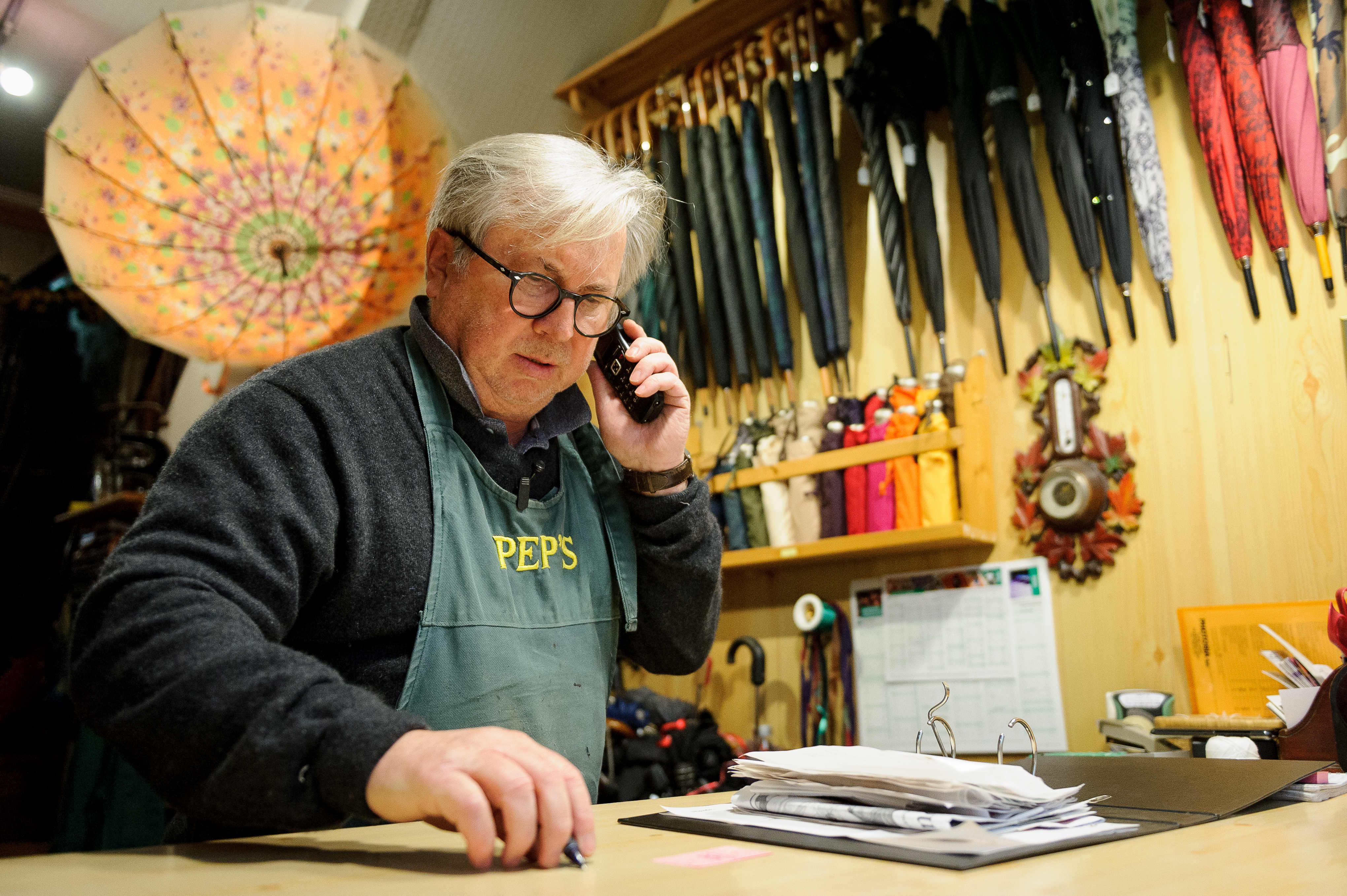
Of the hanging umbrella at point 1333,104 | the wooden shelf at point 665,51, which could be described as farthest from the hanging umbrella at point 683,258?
the hanging umbrella at point 1333,104

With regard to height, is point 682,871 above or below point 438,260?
below

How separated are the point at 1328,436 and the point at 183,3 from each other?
3.78m

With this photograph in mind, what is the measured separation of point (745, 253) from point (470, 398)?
1873mm

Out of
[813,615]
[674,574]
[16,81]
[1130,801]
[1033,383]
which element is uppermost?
[16,81]

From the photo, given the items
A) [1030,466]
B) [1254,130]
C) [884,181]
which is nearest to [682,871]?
[1030,466]

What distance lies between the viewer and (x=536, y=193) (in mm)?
1274

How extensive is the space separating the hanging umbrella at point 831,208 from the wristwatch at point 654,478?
1468 mm

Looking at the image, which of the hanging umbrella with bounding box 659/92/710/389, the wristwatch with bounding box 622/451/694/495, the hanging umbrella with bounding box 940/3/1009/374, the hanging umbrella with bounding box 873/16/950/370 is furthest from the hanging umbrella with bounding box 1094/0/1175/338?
the wristwatch with bounding box 622/451/694/495

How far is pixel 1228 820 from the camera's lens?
2.87 feet

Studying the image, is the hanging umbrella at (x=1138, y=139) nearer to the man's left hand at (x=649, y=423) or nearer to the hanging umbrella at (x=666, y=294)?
the hanging umbrella at (x=666, y=294)

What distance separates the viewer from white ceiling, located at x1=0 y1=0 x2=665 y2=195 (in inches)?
128

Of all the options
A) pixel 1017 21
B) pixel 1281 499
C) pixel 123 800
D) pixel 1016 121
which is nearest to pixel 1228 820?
pixel 1281 499

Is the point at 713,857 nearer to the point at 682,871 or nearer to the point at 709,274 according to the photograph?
the point at 682,871

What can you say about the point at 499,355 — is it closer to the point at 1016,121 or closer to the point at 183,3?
the point at 1016,121
